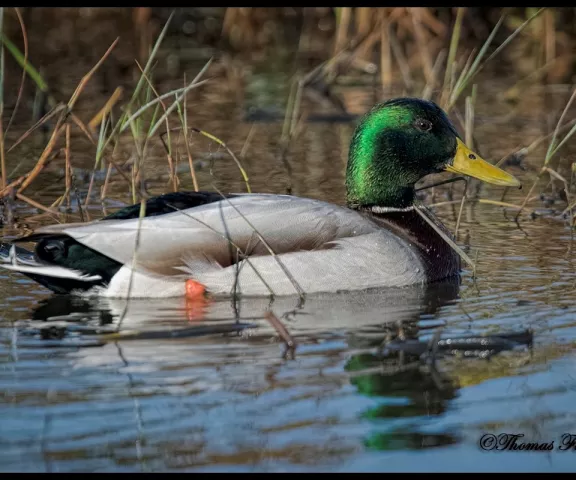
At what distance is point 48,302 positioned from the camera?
6566 mm

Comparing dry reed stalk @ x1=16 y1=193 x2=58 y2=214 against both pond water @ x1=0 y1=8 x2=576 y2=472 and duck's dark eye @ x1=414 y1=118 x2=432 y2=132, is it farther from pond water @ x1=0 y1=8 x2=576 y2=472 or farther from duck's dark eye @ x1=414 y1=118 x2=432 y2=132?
duck's dark eye @ x1=414 y1=118 x2=432 y2=132

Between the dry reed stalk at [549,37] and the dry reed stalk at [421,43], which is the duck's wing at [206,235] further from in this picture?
the dry reed stalk at [549,37]

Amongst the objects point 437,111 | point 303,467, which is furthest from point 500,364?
point 437,111

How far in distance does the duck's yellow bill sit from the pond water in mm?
487

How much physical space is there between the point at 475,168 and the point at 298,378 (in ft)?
8.86

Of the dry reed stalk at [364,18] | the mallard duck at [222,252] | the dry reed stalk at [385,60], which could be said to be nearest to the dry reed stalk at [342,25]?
the dry reed stalk at [385,60]

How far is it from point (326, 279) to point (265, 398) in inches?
72.1

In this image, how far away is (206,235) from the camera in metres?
6.46

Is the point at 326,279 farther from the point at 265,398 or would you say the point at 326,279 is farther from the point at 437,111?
the point at 265,398

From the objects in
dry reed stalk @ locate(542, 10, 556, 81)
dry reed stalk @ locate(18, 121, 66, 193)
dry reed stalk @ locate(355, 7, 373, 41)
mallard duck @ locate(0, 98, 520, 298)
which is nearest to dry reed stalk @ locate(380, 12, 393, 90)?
dry reed stalk @ locate(355, 7, 373, 41)


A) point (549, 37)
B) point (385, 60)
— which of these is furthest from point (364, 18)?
point (549, 37)

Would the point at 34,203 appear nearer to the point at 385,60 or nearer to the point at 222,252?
the point at 222,252

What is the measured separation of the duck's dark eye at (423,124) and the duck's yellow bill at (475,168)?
202mm

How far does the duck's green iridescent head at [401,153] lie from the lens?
7289 mm
